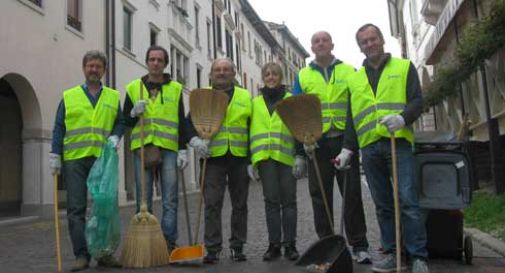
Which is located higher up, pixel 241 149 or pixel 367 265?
pixel 241 149

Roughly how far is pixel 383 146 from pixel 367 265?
46.8 inches

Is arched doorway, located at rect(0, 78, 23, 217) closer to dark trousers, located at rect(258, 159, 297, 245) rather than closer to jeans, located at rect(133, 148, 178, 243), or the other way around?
jeans, located at rect(133, 148, 178, 243)

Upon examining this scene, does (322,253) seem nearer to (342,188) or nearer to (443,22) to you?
(342,188)

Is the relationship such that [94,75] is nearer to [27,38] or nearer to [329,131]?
[329,131]

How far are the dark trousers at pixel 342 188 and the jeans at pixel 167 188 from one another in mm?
1391

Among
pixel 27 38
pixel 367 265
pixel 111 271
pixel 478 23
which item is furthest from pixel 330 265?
pixel 27 38

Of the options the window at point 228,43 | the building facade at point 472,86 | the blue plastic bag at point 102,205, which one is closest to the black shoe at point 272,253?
the blue plastic bag at point 102,205

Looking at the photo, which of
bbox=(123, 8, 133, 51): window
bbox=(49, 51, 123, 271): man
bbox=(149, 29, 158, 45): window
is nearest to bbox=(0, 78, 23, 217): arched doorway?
bbox=(123, 8, 133, 51): window

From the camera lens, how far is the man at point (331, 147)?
5609 millimetres

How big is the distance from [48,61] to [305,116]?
1057cm

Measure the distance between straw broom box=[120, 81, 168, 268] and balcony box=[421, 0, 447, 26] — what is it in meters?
16.9

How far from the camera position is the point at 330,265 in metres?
4.69

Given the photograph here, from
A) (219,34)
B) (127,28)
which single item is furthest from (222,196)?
(219,34)

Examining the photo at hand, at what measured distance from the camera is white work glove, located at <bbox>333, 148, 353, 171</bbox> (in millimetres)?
5207
